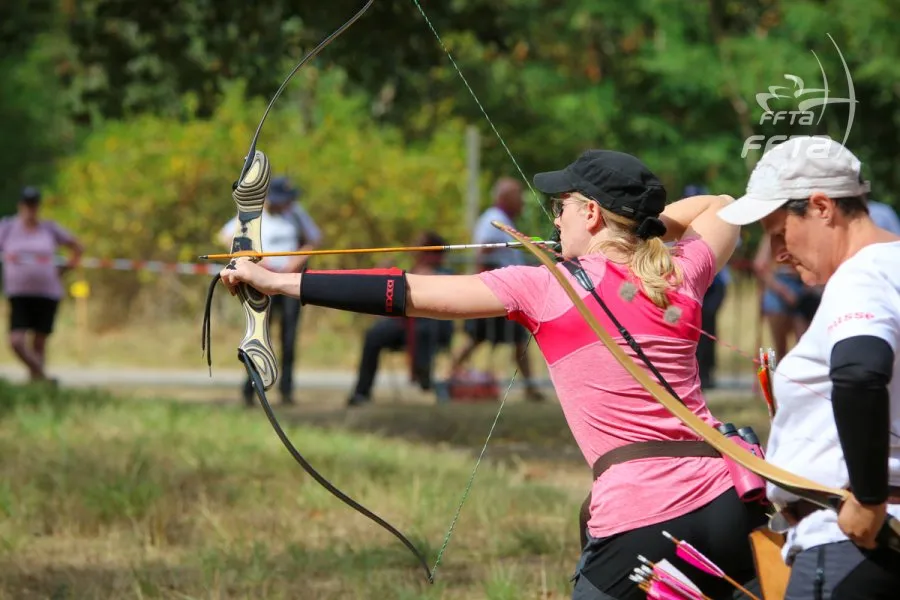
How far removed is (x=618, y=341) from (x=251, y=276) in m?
0.96

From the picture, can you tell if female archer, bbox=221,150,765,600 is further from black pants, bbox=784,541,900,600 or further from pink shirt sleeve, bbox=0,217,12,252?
pink shirt sleeve, bbox=0,217,12,252

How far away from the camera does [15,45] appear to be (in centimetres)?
1382

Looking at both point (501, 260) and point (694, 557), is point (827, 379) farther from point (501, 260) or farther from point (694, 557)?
point (501, 260)

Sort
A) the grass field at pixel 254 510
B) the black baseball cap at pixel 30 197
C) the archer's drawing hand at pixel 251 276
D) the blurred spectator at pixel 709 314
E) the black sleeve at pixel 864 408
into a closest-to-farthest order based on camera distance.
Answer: the black sleeve at pixel 864 408
the archer's drawing hand at pixel 251 276
the grass field at pixel 254 510
the blurred spectator at pixel 709 314
the black baseball cap at pixel 30 197

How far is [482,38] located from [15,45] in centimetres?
423

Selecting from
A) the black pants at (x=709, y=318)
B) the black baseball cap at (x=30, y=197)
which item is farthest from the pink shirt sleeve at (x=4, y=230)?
the black pants at (x=709, y=318)

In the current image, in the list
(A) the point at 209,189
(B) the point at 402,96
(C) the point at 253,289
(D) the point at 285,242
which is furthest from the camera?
(A) the point at 209,189

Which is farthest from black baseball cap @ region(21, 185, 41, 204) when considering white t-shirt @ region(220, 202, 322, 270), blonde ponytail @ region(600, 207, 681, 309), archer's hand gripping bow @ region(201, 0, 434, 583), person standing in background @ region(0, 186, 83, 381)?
blonde ponytail @ region(600, 207, 681, 309)

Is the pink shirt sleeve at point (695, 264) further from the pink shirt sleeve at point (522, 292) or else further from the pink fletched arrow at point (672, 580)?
the pink fletched arrow at point (672, 580)

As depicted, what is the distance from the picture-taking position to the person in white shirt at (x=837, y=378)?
9.96 ft

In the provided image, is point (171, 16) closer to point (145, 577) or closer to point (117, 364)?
point (145, 577)

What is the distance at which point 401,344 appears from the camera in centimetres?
1446

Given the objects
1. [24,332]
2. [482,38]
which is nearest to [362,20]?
[482,38]

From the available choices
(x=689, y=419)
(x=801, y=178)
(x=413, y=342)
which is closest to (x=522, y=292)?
(x=689, y=419)
